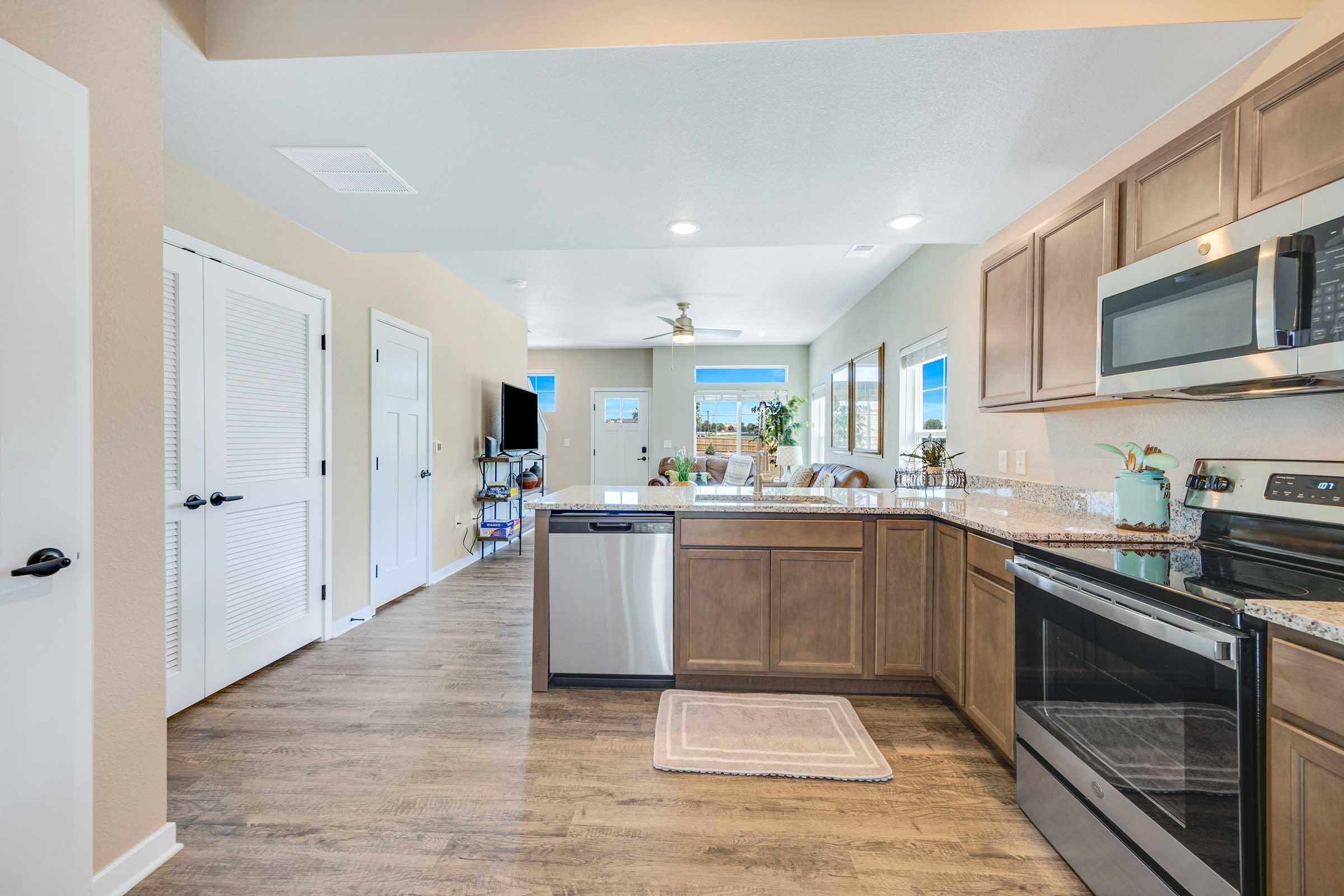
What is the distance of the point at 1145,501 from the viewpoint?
1949 millimetres

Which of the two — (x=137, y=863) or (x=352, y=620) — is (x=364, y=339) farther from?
(x=137, y=863)

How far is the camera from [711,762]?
83.5 inches

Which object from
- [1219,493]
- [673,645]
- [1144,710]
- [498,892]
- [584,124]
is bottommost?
[498,892]

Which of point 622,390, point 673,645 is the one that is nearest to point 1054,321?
point 673,645

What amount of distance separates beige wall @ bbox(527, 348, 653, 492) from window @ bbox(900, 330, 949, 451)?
5212 mm

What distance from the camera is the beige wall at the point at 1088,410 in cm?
161

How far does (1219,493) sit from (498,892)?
237 centimetres

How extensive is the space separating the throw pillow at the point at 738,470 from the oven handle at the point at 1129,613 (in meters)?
6.43

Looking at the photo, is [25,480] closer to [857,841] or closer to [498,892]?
[498,892]

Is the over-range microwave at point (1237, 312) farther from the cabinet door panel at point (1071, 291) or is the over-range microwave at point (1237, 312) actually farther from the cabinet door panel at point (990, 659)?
the cabinet door panel at point (990, 659)

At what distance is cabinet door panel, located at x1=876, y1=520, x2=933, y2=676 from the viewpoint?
2607 millimetres

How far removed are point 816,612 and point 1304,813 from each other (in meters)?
1.70

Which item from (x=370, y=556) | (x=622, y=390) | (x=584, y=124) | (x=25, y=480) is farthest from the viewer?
(x=622, y=390)

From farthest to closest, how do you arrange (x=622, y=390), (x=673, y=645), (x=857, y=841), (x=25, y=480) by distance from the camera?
(x=622, y=390)
(x=673, y=645)
(x=857, y=841)
(x=25, y=480)
